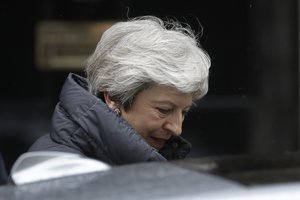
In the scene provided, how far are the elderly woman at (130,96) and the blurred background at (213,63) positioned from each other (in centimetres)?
427

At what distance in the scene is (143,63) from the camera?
8.87ft

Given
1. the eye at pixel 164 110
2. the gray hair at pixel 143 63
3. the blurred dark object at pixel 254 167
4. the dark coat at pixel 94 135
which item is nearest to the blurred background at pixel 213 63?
the gray hair at pixel 143 63

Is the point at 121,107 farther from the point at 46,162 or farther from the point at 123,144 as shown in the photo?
the point at 46,162

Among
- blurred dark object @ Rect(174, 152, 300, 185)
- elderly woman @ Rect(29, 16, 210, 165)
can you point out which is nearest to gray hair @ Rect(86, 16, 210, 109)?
elderly woman @ Rect(29, 16, 210, 165)

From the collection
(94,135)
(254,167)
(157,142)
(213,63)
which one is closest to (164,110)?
(157,142)

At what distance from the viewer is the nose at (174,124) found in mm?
2781

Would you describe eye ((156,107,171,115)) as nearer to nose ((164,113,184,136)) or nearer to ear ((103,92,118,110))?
nose ((164,113,184,136))

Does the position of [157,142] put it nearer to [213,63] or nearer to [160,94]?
[160,94]

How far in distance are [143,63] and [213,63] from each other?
4926 mm

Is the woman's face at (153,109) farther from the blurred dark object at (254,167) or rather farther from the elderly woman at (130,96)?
the blurred dark object at (254,167)

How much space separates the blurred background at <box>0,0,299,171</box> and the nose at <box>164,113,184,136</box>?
4301 mm

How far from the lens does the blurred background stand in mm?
7105

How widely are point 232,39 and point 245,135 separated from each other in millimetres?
926

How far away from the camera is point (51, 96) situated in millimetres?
→ 7230
